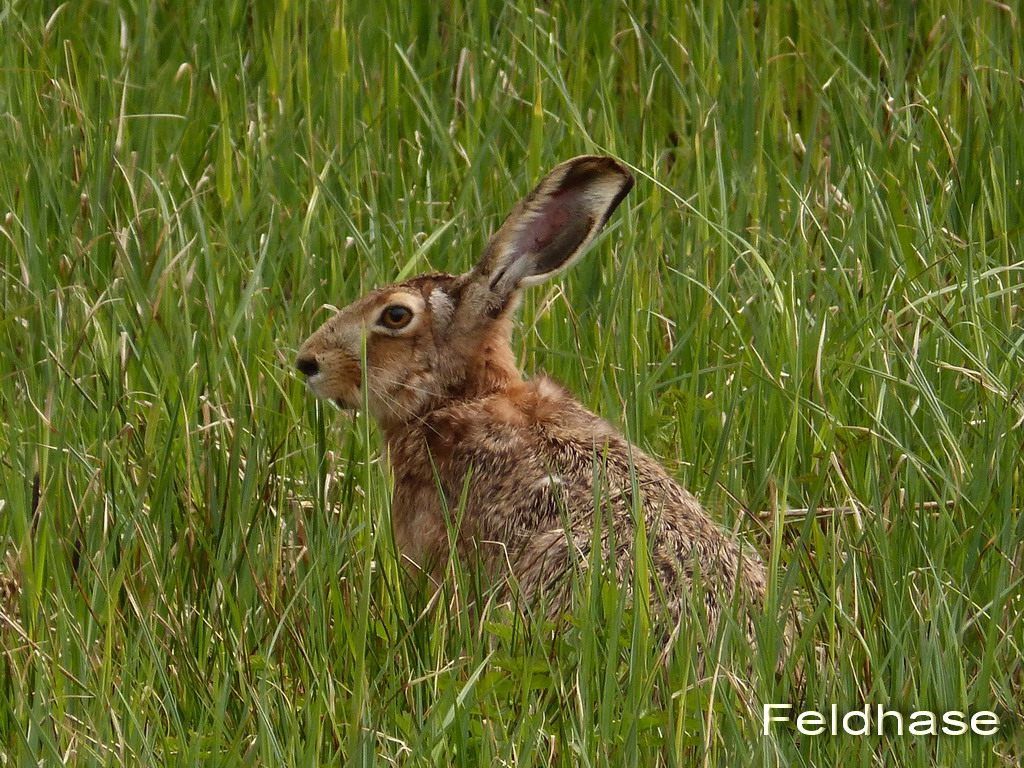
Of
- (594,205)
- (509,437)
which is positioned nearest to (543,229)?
(594,205)

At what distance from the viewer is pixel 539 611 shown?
3.70 m

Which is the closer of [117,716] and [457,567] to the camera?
[117,716]

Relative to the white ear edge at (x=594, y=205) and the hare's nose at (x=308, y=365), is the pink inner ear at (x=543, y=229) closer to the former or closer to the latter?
the white ear edge at (x=594, y=205)

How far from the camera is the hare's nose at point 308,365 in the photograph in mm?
4859

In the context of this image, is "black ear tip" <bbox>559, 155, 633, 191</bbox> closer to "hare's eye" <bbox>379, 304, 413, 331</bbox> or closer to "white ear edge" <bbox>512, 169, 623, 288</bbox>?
"white ear edge" <bbox>512, 169, 623, 288</bbox>

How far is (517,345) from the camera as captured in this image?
556cm

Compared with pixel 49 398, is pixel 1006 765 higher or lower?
lower

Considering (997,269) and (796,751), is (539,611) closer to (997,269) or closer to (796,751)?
(796,751)

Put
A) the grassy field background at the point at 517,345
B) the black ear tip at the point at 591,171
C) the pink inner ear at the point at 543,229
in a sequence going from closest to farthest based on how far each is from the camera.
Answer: the grassy field background at the point at 517,345
the black ear tip at the point at 591,171
the pink inner ear at the point at 543,229

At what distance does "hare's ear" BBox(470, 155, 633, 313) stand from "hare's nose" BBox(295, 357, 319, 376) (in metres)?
0.47

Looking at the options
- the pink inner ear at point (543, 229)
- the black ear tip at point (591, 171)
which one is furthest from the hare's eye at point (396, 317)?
the black ear tip at point (591, 171)

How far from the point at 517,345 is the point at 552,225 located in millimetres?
763

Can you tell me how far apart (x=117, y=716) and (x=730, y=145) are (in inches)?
134

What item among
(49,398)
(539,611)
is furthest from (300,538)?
(539,611)
